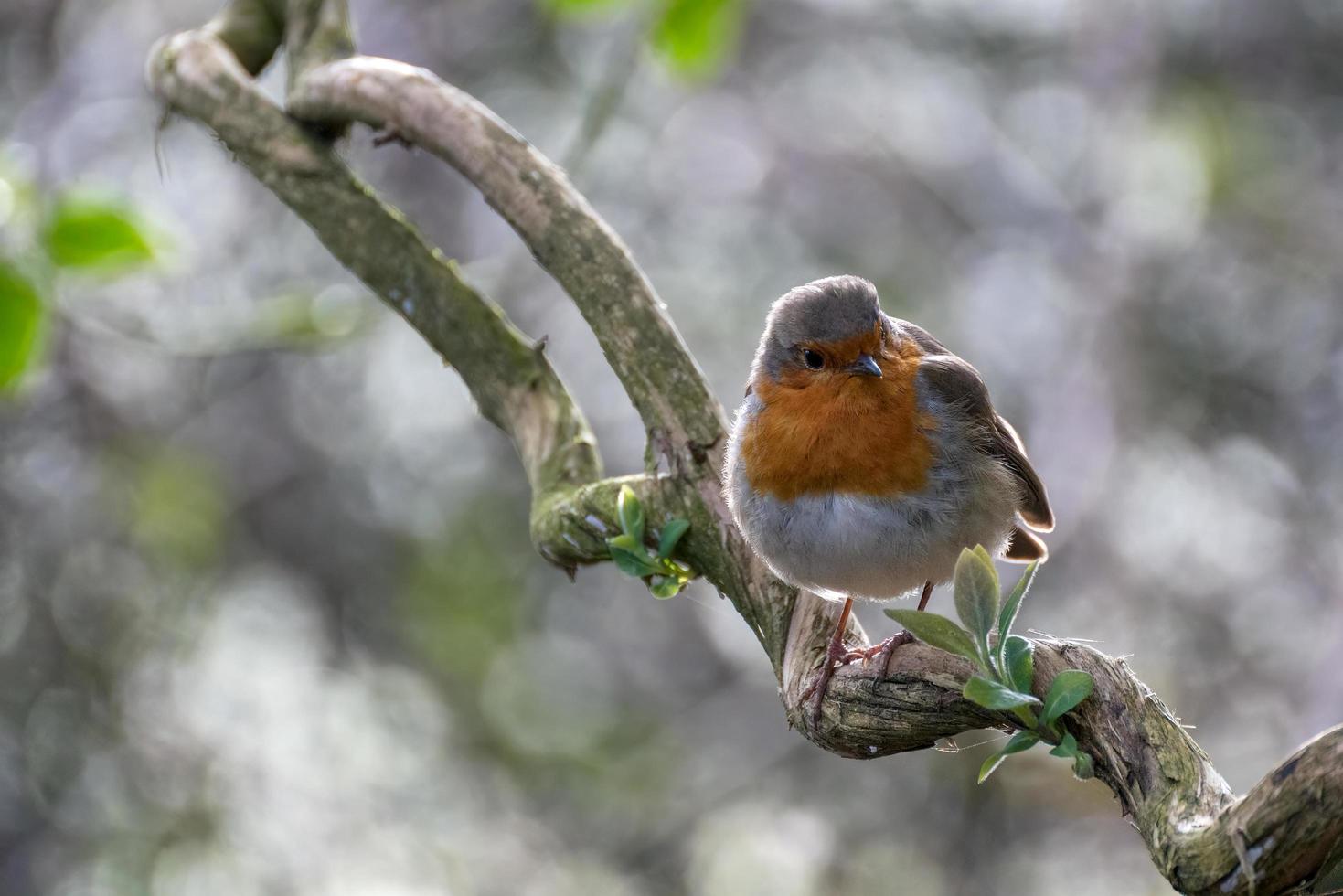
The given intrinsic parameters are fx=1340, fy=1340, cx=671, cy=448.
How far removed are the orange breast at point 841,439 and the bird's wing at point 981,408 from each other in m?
0.09

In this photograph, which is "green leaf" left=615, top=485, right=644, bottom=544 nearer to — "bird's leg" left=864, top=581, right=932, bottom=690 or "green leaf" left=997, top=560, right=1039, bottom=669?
"bird's leg" left=864, top=581, right=932, bottom=690

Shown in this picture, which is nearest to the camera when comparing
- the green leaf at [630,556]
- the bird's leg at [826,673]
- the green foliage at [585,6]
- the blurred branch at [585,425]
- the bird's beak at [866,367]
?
the blurred branch at [585,425]

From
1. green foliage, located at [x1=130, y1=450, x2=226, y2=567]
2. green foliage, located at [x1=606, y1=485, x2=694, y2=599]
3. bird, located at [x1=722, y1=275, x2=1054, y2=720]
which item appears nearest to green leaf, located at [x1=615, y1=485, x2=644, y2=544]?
green foliage, located at [x1=606, y1=485, x2=694, y2=599]

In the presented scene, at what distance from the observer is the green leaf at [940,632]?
177 cm

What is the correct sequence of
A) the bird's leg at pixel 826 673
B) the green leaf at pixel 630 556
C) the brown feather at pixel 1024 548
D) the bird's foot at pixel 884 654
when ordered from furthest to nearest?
the brown feather at pixel 1024 548
the green leaf at pixel 630 556
the bird's leg at pixel 826 673
the bird's foot at pixel 884 654

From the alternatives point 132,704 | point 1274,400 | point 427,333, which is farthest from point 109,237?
point 1274,400

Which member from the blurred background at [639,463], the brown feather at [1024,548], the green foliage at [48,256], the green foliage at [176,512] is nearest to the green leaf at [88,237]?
the green foliage at [48,256]

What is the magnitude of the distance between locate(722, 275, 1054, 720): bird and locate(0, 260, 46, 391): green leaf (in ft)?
4.40

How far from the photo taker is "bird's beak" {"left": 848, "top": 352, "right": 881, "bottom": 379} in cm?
291

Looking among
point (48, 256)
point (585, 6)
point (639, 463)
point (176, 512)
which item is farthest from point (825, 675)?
point (176, 512)

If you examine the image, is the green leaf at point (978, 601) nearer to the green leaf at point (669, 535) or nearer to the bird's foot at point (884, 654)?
the bird's foot at point (884, 654)

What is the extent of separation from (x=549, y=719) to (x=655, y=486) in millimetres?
4150

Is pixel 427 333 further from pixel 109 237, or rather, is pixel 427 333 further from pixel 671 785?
pixel 671 785

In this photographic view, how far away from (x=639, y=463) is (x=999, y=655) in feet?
15.6
